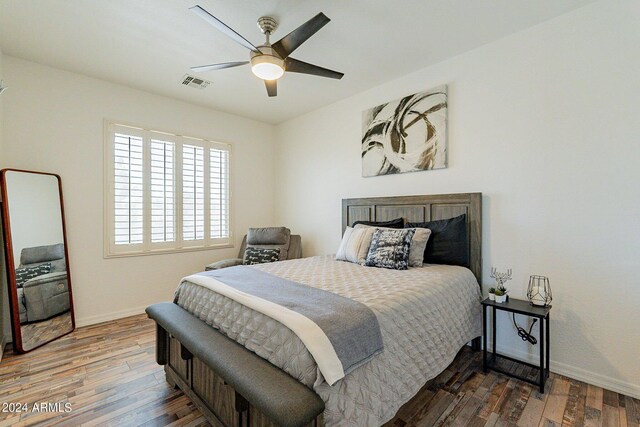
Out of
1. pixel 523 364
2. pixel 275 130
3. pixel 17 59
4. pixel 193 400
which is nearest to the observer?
pixel 193 400

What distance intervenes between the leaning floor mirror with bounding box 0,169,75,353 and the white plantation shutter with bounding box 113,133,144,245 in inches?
19.9

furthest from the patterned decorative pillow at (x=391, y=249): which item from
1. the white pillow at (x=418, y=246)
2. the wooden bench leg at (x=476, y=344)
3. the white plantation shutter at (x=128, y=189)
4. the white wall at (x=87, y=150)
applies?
the white plantation shutter at (x=128, y=189)

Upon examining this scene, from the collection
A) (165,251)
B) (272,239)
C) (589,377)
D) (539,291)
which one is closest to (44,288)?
(165,251)

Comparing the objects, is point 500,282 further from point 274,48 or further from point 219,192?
point 219,192

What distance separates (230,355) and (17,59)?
11.9 ft

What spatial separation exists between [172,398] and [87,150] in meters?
2.82

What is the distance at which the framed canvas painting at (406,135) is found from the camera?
2.88 meters

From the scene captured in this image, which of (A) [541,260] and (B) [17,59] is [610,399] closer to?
(A) [541,260]

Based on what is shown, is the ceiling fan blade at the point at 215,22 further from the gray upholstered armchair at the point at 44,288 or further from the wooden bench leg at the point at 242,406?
the gray upholstered armchair at the point at 44,288

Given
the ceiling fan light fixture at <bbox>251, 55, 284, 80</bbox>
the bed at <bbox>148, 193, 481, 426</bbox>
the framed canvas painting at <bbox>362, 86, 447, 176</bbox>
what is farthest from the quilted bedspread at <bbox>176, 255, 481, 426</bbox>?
the ceiling fan light fixture at <bbox>251, 55, 284, 80</bbox>

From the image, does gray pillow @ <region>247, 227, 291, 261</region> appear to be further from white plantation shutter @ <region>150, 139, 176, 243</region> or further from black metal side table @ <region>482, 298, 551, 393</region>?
black metal side table @ <region>482, 298, 551, 393</region>

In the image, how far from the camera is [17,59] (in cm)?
280

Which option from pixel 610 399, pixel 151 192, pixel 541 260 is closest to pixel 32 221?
pixel 151 192

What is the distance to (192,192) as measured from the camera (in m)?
3.97
